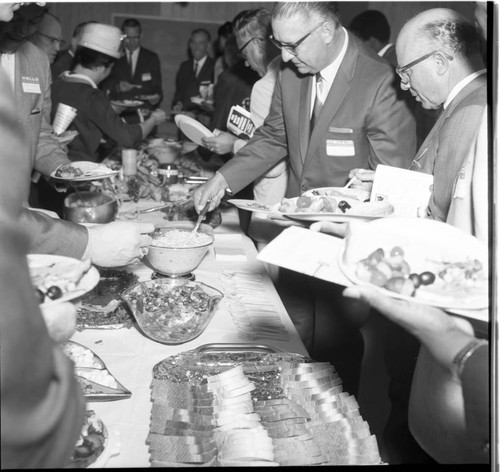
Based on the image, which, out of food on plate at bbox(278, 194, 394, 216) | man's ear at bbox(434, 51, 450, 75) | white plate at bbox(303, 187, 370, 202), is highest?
man's ear at bbox(434, 51, 450, 75)

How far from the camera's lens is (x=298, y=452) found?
92cm

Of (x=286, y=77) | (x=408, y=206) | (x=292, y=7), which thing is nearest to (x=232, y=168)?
(x=286, y=77)

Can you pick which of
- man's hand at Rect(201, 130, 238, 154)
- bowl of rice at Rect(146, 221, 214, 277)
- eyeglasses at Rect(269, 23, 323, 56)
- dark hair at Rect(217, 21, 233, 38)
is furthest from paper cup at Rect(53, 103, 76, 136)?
dark hair at Rect(217, 21, 233, 38)

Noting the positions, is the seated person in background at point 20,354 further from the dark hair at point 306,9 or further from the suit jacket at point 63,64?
the suit jacket at point 63,64

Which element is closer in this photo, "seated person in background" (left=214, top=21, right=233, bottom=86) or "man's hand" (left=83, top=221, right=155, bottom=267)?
"man's hand" (left=83, top=221, right=155, bottom=267)

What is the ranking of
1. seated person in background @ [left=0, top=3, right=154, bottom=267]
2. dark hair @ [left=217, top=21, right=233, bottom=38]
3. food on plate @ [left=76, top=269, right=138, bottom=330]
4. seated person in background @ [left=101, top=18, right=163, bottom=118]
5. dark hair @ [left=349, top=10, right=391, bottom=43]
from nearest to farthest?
1. seated person in background @ [left=0, top=3, right=154, bottom=267]
2. food on plate @ [left=76, top=269, right=138, bottom=330]
3. dark hair @ [left=349, top=10, right=391, bottom=43]
4. dark hair @ [left=217, top=21, right=233, bottom=38]
5. seated person in background @ [left=101, top=18, right=163, bottom=118]

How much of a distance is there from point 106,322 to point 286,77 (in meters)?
1.29

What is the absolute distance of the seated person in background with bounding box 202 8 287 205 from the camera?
264cm

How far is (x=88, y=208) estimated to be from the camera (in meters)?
1.78

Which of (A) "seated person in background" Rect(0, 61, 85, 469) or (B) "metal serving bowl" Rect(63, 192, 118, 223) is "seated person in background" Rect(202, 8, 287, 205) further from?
(A) "seated person in background" Rect(0, 61, 85, 469)

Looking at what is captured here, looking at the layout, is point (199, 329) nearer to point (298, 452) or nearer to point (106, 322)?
point (106, 322)

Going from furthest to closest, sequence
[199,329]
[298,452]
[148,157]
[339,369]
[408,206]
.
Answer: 1. [148,157]
2. [339,369]
3. [408,206]
4. [199,329]
5. [298,452]

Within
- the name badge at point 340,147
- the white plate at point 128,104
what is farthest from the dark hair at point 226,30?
the name badge at point 340,147

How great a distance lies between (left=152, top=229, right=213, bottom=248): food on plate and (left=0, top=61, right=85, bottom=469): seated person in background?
97 cm
